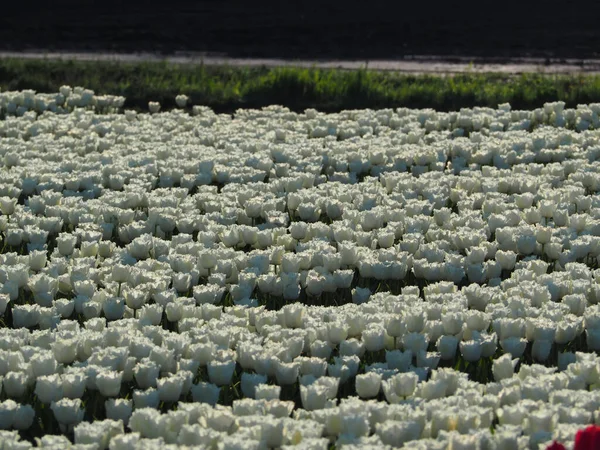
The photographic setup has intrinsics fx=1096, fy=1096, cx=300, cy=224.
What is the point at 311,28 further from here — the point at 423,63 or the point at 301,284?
the point at 301,284

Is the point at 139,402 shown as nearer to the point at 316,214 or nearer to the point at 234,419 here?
the point at 234,419

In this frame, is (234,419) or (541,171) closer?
(234,419)

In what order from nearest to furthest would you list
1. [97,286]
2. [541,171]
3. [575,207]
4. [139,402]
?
1. [139,402]
2. [97,286]
3. [575,207]
4. [541,171]

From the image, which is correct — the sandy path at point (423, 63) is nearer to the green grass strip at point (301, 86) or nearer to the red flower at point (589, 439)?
the green grass strip at point (301, 86)

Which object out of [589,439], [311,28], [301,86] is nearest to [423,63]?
[301,86]

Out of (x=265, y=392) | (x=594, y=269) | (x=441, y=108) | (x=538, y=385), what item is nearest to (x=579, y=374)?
(x=538, y=385)

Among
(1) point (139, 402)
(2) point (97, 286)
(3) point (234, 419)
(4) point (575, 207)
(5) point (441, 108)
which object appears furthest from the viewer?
(5) point (441, 108)

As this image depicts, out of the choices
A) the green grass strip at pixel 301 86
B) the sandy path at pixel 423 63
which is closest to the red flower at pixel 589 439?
the green grass strip at pixel 301 86
